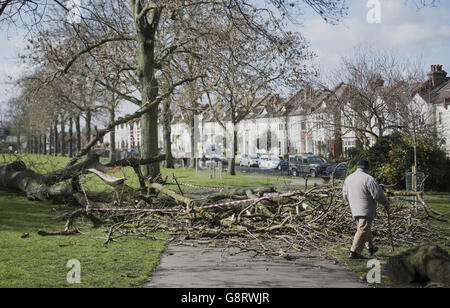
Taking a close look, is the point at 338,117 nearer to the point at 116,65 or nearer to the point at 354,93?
the point at 354,93

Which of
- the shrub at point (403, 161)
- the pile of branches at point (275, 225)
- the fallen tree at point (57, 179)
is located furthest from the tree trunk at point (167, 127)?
the pile of branches at point (275, 225)

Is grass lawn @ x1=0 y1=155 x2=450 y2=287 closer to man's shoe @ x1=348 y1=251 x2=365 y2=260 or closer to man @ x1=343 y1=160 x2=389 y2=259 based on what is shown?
man's shoe @ x1=348 y1=251 x2=365 y2=260

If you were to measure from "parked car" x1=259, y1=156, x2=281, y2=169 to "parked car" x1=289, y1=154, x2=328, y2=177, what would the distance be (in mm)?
10312

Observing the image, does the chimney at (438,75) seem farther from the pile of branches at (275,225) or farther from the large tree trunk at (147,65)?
the pile of branches at (275,225)

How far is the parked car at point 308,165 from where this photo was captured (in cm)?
3878

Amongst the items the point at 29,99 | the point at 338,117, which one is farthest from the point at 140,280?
the point at 338,117

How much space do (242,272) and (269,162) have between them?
46.2 meters

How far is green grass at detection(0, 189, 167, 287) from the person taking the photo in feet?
21.8

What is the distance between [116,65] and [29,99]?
452cm

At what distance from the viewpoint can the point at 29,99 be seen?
68.4 feet

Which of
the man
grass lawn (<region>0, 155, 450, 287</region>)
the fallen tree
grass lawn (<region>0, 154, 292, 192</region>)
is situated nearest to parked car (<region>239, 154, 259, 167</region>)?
grass lawn (<region>0, 154, 292, 192</region>)

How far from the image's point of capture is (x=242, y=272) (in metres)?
7.27

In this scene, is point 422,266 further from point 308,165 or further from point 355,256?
point 308,165
